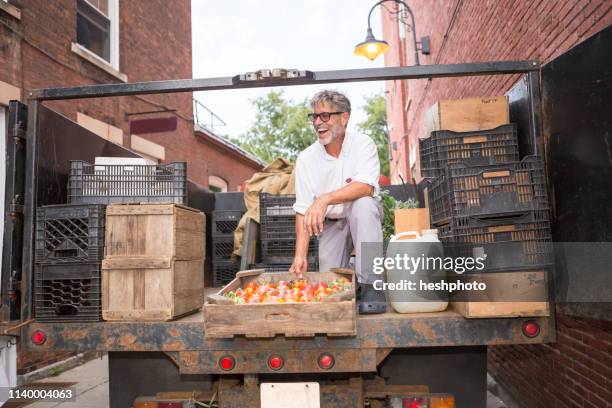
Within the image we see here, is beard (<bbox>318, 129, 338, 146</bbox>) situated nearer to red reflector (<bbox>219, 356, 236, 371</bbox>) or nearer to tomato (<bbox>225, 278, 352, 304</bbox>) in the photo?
tomato (<bbox>225, 278, 352, 304</bbox>)

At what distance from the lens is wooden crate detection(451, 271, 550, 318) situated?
2615 mm

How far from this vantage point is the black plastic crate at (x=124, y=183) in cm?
348

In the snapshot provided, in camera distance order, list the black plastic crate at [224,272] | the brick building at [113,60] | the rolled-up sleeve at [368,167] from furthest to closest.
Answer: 1. the brick building at [113,60]
2. the black plastic crate at [224,272]
3. the rolled-up sleeve at [368,167]

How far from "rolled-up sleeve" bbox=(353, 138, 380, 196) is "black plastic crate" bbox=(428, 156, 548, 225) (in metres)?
0.63

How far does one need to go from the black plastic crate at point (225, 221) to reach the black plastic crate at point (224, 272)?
43 centimetres

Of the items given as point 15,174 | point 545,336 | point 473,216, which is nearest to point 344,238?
point 473,216

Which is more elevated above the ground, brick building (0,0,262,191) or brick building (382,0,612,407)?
brick building (0,0,262,191)

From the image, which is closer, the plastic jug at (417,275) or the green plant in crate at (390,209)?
the plastic jug at (417,275)

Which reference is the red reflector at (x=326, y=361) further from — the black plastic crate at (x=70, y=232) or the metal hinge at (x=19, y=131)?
the metal hinge at (x=19, y=131)

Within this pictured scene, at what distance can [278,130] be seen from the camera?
156 feet

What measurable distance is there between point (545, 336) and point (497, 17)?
4530 millimetres

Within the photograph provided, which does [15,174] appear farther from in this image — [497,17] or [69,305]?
[497,17]

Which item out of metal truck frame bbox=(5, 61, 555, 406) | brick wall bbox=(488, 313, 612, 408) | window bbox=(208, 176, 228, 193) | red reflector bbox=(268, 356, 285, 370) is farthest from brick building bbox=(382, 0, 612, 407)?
window bbox=(208, 176, 228, 193)

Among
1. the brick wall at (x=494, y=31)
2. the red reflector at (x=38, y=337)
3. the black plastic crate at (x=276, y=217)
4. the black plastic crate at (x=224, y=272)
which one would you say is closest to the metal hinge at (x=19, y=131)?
the red reflector at (x=38, y=337)
